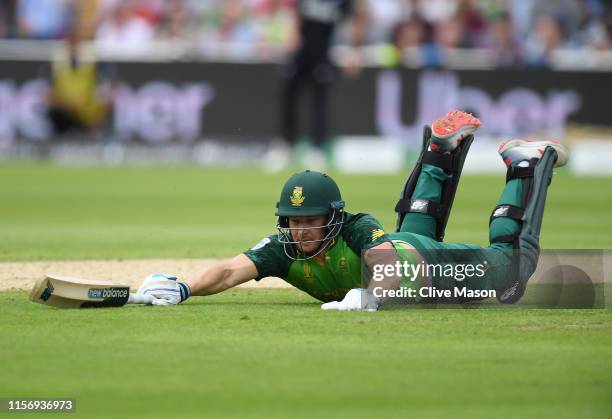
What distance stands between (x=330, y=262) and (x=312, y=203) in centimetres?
37

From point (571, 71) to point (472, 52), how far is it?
167 cm

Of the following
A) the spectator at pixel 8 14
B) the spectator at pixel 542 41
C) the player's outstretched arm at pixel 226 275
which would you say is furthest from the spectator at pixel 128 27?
the player's outstretched arm at pixel 226 275

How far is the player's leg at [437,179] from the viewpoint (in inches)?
286

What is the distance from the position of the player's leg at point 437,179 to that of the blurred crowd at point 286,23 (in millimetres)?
13658

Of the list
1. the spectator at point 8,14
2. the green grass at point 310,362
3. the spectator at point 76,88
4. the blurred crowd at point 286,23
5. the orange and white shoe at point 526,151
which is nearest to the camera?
the green grass at point 310,362

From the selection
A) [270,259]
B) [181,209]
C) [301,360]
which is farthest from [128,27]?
[301,360]

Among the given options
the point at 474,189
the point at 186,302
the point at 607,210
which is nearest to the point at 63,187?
the point at 474,189

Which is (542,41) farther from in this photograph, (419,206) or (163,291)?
(163,291)

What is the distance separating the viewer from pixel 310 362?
521cm

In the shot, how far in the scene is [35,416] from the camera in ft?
14.4

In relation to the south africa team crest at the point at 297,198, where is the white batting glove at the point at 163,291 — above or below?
below

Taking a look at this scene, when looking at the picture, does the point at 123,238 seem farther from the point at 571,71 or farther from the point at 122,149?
the point at 571,71

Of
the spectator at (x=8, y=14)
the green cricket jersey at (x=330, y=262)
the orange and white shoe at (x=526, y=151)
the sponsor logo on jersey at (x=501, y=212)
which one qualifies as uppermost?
the spectator at (x=8, y=14)

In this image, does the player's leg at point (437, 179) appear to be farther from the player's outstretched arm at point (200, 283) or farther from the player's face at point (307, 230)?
the player's outstretched arm at point (200, 283)
